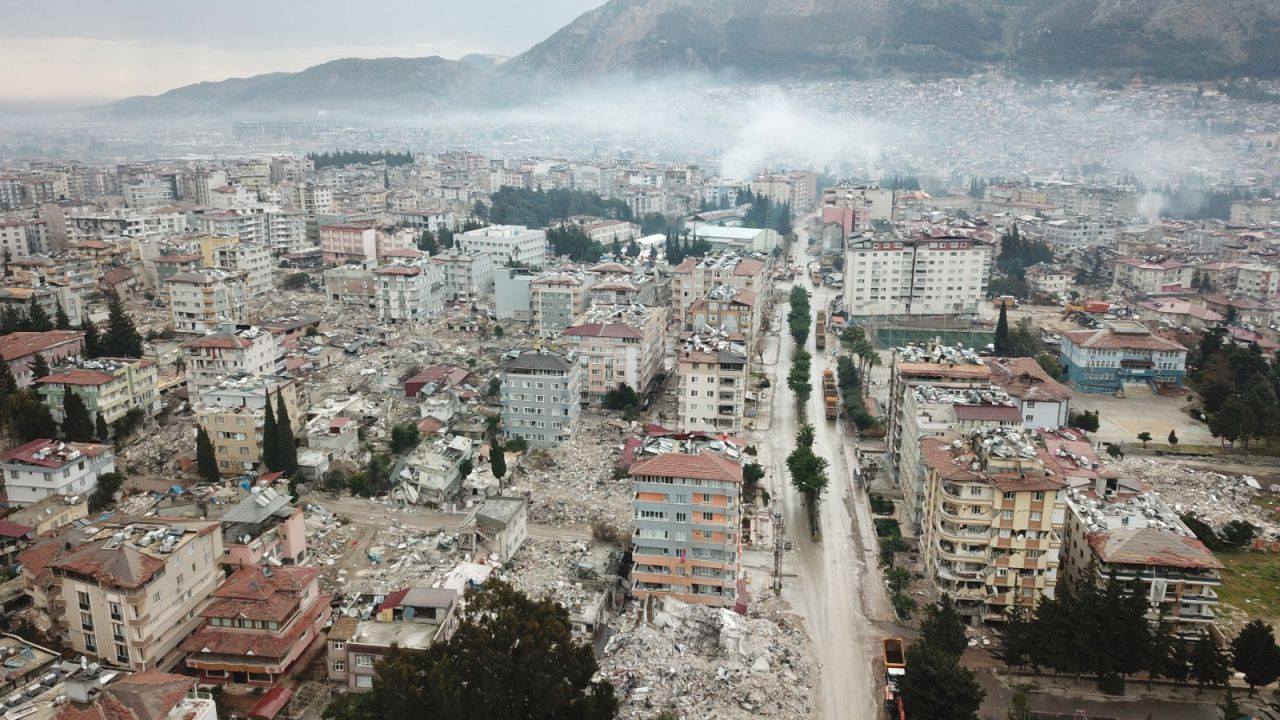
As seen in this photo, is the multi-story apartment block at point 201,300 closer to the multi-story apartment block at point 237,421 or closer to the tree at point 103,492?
the multi-story apartment block at point 237,421

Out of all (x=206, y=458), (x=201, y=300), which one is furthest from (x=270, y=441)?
(x=201, y=300)

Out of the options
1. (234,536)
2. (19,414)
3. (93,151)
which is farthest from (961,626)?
(93,151)

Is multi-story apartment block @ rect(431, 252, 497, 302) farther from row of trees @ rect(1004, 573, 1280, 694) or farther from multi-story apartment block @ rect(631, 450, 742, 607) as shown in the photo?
row of trees @ rect(1004, 573, 1280, 694)

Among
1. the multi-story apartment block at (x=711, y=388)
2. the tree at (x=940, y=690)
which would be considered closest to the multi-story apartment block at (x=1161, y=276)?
the multi-story apartment block at (x=711, y=388)

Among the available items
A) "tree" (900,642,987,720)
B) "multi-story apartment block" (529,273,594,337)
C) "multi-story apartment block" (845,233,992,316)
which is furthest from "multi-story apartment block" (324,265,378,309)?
"tree" (900,642,987,720)

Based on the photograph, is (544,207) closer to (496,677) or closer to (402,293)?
(402,293)
